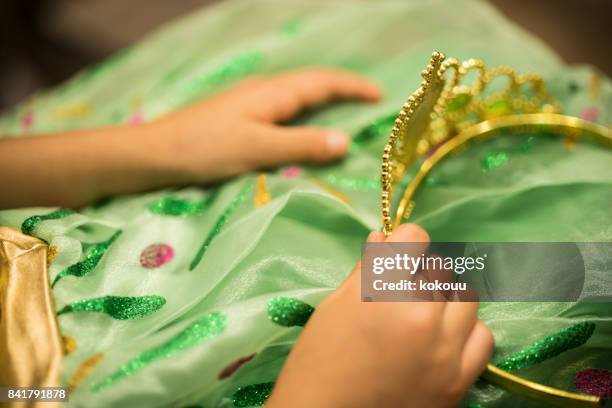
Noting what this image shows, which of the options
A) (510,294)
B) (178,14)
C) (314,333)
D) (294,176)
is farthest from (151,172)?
(178,14)

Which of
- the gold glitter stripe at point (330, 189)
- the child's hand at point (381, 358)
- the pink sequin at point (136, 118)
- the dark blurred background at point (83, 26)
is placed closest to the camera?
the child's hand at point (381, 358)

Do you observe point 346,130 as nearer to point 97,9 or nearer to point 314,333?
point 314,333

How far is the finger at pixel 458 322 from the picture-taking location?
417 millimetres

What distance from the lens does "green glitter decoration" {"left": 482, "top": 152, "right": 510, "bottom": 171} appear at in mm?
624

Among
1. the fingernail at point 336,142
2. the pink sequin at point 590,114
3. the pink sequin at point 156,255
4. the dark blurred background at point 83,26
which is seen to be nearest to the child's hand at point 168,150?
the fingernail at point 336,142

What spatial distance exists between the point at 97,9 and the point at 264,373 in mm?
1157

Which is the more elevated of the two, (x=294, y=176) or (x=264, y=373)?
(x=294, y=176)

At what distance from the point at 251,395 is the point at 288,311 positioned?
0.09 metres

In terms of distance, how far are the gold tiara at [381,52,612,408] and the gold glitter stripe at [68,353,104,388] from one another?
0.30 m

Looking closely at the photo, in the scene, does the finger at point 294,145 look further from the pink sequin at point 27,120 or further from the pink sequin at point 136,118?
the pink sequin at point 27,120

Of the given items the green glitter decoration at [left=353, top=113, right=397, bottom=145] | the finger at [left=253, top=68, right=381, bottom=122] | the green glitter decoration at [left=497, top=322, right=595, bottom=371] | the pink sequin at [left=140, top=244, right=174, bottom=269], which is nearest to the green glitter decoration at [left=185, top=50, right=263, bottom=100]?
the finger at [left=253, top=68, right=381, bottom=122]

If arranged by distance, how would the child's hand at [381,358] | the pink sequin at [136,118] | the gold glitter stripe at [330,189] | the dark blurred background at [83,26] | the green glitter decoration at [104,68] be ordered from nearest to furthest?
the child's hand at [381,358]
the gold glitter stripe at [330,189]
the pink sequin at [136,118]
the green glitter decoration at [104,68]
the dark blurred background at [83,26]

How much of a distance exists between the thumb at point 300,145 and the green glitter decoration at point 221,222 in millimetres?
51

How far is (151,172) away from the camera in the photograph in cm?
61
